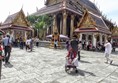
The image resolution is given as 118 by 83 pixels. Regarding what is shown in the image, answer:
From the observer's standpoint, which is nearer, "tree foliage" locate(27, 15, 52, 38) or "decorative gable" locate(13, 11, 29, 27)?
"decorative gable" locate(13, 11, 29, 27)

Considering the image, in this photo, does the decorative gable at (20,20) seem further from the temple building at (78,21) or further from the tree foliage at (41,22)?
the tree foliage at (41,22)

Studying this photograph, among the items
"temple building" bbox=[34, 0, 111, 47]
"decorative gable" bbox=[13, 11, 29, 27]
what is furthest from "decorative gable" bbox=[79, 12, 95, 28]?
"decorative gable" bbox=[13, 11, 29, 27]

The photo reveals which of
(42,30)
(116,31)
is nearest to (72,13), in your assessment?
(42,30)

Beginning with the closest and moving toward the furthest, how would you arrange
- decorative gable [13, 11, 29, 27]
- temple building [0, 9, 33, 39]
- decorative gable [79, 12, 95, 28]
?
decorative gable [79, 12, 95, 28]
temple building [0, 9, 33, 39]
decorative gable [13, 11, 29, 27]

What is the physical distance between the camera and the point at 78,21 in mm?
30484

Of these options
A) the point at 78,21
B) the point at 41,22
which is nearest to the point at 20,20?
the point at 41,22

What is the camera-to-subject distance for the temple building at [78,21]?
60.4 ft

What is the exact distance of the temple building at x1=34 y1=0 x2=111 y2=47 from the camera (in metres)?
18.4

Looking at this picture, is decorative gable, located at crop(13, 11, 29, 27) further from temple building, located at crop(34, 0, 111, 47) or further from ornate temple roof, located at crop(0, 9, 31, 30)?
temple building, located at crop(34, 0, 111, 47)

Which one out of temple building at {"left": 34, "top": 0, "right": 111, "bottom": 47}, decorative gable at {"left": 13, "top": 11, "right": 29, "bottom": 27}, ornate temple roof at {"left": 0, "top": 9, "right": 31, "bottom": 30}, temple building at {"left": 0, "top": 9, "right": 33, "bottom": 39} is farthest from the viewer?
decorative gable at {"left": 13, "top": 11, "right": 29, "bottom": 27}

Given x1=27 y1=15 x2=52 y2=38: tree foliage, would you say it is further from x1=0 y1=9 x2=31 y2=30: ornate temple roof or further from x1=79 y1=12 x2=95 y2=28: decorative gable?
x1=79 y1=12 x2=95 y2=28: decorative gable

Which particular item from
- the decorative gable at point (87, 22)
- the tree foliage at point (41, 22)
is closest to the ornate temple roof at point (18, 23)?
the tree foliage at point (41, 22)

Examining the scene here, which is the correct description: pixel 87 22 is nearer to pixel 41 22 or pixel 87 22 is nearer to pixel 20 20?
pixel 20 20

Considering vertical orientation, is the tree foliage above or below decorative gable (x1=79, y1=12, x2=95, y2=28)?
above
